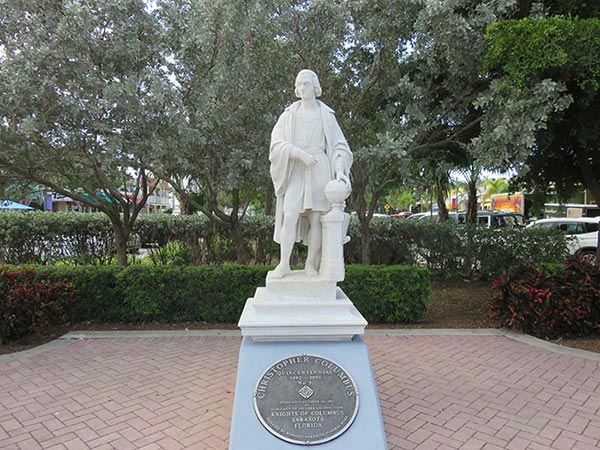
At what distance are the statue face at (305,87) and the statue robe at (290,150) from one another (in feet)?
0.44

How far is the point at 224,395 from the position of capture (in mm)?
4266

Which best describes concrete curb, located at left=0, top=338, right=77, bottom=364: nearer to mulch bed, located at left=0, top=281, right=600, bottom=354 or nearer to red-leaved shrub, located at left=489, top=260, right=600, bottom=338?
mulch bed, located at left=0, top=281, right=600, bottom=354

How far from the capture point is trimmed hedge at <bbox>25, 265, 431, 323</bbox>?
6777 mm

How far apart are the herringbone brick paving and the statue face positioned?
10.0 feet

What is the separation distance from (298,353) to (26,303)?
15.3ft

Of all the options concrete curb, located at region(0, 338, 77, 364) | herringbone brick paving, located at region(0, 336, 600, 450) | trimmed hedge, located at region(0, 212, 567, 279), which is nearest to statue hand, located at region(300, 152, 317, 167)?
herringbone brick paving, located at region(0, 336, 600, 450)

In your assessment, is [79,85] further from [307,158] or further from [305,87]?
[307,158]

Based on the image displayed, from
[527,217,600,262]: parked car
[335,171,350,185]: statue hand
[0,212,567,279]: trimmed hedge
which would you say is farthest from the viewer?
[527,217,600,262]: parked car

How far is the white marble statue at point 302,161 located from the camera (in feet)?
12.2

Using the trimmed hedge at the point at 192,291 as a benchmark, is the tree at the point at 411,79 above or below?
above

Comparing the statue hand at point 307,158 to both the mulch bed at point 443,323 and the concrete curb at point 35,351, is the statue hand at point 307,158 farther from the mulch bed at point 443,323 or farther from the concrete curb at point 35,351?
the concrete curb at point 35,351

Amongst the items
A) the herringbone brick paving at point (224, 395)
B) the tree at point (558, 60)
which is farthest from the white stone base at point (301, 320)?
the tree at point (558, 60)

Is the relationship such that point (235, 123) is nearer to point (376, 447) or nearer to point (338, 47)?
point (338, 47)

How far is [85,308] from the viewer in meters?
6.86
